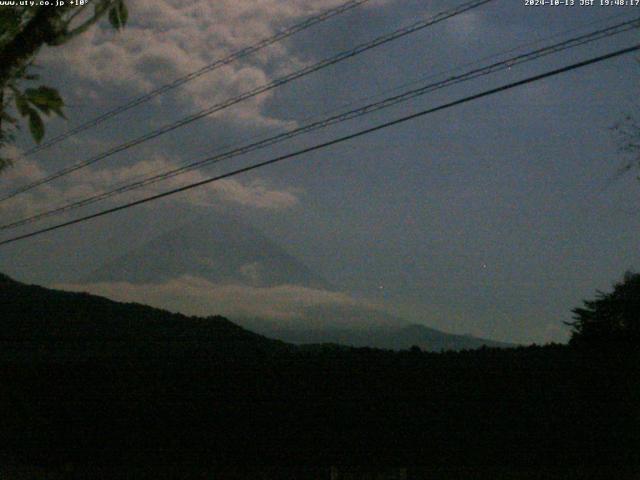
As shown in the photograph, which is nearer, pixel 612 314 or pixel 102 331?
pixel 612 314

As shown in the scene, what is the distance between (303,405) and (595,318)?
6.64 metres

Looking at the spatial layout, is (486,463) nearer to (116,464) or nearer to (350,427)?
(350,427)

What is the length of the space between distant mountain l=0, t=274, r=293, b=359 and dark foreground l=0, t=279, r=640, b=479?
4063 millimetres

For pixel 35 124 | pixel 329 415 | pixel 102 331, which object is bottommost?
pixel 329 415

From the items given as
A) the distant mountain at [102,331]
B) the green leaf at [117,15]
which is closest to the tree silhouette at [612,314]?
the distant mountain at [102,331]

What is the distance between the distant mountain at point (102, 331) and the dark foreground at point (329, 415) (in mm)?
4063

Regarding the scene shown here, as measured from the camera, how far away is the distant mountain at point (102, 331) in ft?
A: 66.4

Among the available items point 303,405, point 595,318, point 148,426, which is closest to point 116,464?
point 148,426

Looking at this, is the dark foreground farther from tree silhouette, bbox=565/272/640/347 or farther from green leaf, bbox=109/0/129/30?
green leaf, bbox=109/0/129/30

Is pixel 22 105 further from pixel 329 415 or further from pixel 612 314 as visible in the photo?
pixel 612 314

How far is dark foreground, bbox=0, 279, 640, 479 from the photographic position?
11109mm

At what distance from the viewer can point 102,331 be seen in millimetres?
22375

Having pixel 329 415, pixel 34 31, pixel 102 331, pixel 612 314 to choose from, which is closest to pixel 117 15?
pixel 34 31

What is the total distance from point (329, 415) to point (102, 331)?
12322 mm
